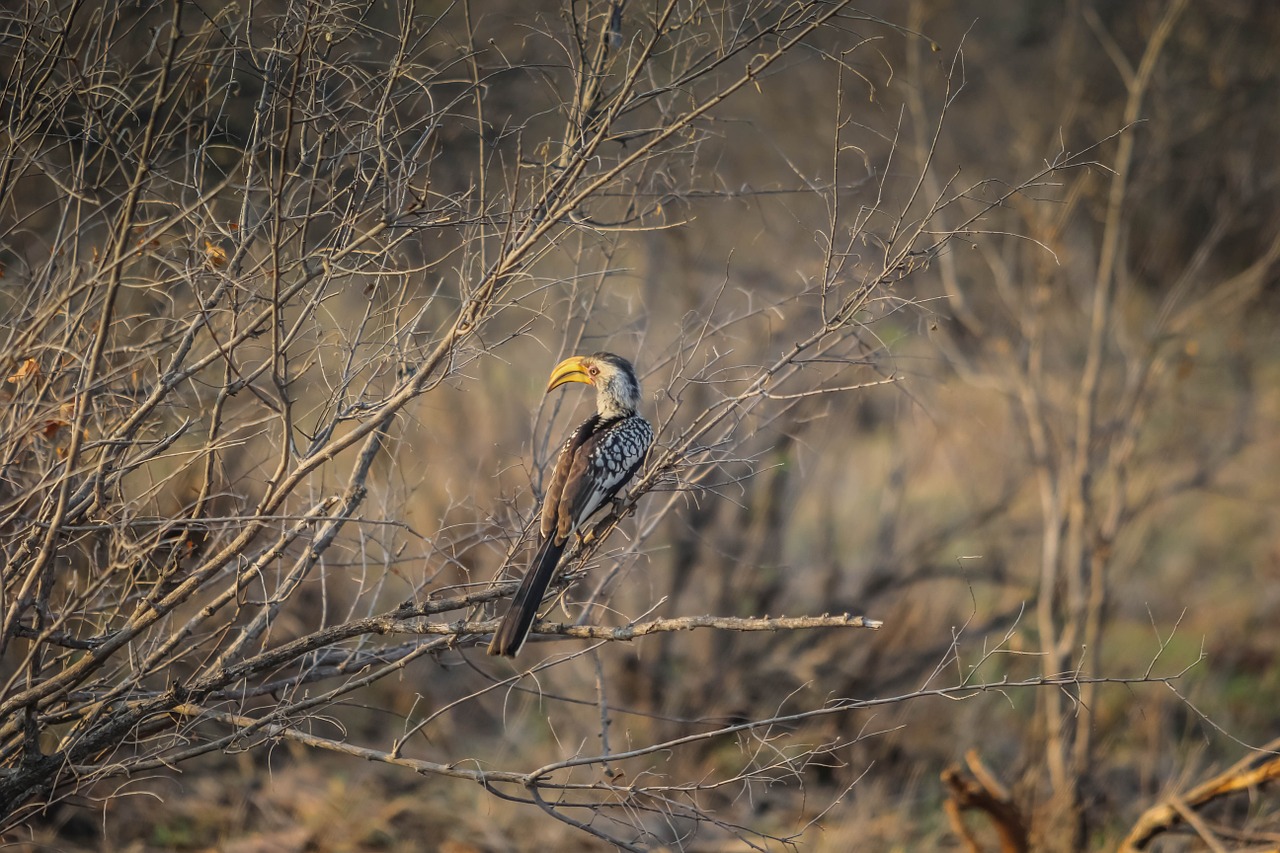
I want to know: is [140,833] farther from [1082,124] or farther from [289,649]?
[1082,124]

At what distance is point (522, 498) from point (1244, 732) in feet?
19.8

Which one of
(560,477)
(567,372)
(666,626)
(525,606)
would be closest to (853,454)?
(567,372)

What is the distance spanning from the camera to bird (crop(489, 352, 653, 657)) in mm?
3094

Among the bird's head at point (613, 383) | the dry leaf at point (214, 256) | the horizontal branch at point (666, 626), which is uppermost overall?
the dry leaf at point (214, 256)

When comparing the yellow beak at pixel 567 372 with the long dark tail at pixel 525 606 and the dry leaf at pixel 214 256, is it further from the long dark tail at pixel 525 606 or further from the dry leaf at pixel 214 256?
the dry leaf at pixel 214 256

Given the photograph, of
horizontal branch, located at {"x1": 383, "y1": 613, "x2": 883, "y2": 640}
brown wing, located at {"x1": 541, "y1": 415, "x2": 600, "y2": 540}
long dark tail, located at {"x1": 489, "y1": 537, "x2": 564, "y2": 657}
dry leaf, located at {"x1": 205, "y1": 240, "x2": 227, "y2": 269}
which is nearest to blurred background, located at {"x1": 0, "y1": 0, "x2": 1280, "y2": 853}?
brown wing, located at {"x1": 541, "y1": 415, "x2": 600, "y2": 540}

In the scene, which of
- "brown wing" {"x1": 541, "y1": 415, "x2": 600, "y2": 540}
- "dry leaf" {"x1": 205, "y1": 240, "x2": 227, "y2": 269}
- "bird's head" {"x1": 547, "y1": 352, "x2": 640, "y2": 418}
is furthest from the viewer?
"bird's head" {"x1": 547, "y1": 352, "x2": 640, "y2": 418}

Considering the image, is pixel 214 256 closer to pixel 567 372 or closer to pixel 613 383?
pixel 567 372

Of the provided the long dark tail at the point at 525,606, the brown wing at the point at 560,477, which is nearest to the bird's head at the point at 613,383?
the brown wing at the point at 560,477

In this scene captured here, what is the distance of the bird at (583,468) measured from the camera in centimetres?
309

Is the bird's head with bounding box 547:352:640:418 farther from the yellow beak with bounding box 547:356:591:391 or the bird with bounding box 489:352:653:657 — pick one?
the yellow beak with bounding box 547:356:591:391

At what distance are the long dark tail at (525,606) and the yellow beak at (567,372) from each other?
75 cm

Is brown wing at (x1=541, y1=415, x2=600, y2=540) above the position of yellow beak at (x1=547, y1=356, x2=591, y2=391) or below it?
below

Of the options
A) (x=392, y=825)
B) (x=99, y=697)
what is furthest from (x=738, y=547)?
(x=99, y=697)
